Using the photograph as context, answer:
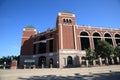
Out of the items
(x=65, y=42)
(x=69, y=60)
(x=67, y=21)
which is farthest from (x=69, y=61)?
(x=67, y=21)

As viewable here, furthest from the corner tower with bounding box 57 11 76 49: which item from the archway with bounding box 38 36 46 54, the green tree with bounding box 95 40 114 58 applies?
the archway with bounding box 38 36 46 54

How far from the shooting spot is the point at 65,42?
4481 cm

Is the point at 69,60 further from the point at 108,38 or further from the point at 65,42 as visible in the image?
the point at 108,38

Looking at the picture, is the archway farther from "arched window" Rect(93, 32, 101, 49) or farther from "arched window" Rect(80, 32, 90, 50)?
"arched window" Rect(93, 32, 101, 49)

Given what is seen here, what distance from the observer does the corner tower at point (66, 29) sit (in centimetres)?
4466

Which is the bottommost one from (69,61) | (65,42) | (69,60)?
(69,61)

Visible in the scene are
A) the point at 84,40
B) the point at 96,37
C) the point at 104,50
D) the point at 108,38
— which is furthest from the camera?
the point at 108,38

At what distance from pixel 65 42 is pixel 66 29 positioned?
480 centimetres

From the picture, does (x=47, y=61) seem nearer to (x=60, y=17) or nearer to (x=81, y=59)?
(x=81, y=59)

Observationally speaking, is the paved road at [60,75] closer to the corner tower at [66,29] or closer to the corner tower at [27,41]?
the corner tower at [66,29]

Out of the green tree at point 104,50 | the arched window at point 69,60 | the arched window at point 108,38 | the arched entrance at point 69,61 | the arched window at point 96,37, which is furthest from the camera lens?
the arched window at point 108,38

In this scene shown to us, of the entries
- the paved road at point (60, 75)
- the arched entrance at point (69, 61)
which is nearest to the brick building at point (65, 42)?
the arched entrance at point (69, 61)

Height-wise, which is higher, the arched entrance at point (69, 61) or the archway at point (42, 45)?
the archway at point (42, 45)

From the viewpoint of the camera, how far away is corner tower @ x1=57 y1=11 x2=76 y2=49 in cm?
4466
